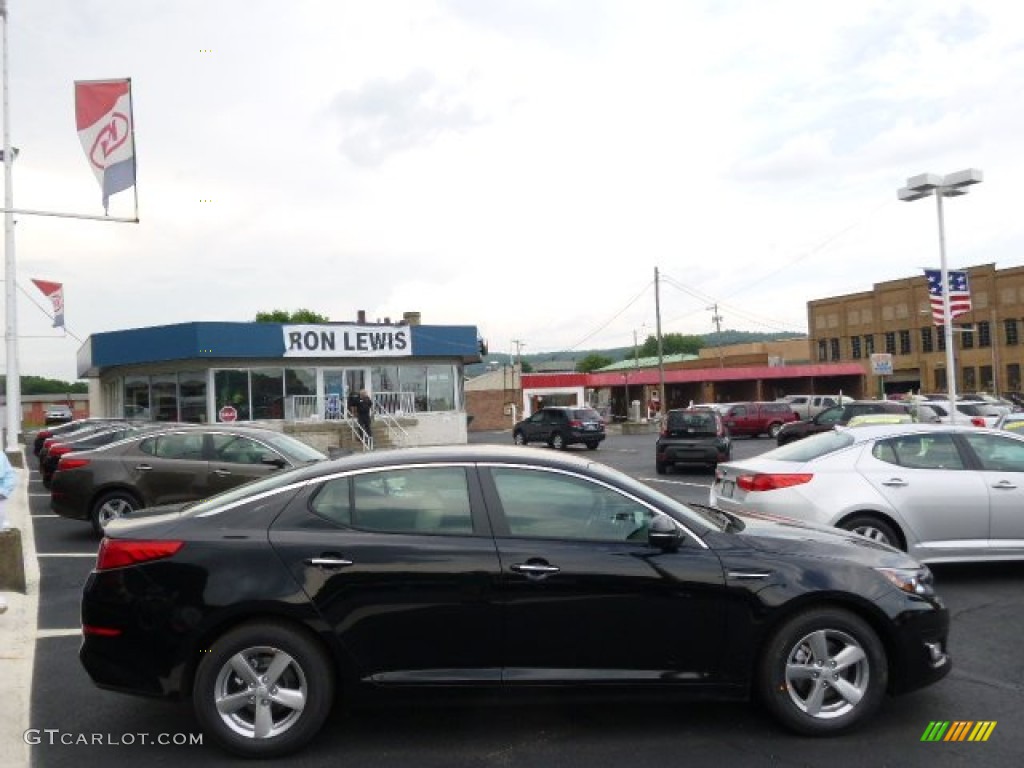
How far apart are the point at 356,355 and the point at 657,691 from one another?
27.5 meters

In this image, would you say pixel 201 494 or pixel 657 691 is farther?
pixel 201 494

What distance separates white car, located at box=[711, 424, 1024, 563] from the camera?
793 centimetres

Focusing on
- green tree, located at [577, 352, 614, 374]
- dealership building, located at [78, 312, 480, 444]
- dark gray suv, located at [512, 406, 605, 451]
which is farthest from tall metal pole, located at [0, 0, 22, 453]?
green tree, located at [577, 352, 614, 374]

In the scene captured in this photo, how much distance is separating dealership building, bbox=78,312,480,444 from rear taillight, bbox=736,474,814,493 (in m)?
21.7

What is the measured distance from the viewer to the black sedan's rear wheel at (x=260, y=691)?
4352mm

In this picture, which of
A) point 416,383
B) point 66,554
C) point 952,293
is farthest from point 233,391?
point 952,293

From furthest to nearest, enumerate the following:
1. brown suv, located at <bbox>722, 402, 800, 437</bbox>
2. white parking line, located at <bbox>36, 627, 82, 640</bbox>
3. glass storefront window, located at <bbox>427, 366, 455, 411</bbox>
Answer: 1. brown suv, located at <bbox>722, 402, 800, 437</bbox>
2. glass storefront window, located at <bbox>427, 366, 455, 411</bbox>
3. white parking line, located at <bbox>36, 627, 82, 640</bbox>

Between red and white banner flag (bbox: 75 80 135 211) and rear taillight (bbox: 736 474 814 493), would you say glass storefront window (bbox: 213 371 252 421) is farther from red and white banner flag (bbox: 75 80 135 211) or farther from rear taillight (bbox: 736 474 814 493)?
rear taillight (bbox: 736 474 814 493)

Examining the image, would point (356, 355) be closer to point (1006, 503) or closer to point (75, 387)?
point (1006, 503)

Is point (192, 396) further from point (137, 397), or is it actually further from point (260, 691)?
point (260, 691)

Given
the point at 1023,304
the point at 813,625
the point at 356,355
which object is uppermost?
the point at 1023,304

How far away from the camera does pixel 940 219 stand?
19.7m

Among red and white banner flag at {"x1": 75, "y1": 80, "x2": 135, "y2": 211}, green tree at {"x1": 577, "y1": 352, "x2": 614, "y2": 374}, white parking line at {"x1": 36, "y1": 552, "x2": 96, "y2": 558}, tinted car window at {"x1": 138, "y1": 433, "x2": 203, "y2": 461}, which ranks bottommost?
white parking line at {"x1": 36, "y1": 552, "x2": 96, "y2": 558}

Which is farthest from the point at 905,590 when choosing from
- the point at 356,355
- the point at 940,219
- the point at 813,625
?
the point at 356,355
